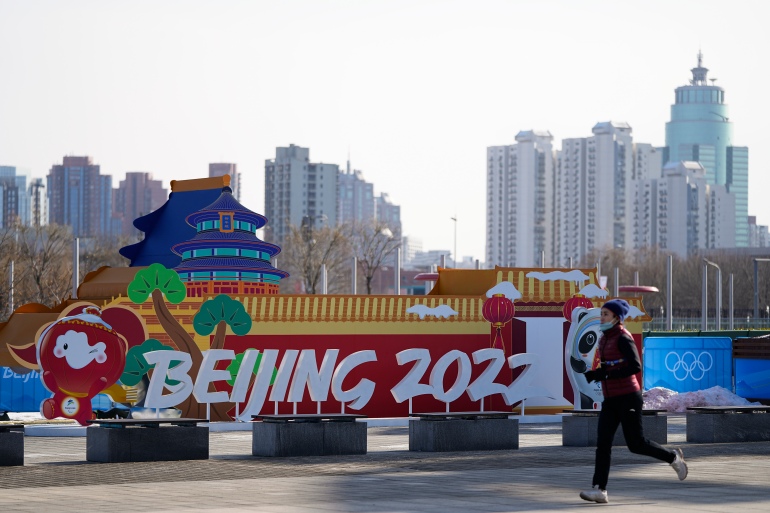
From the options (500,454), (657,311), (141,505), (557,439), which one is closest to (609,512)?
(141,505)

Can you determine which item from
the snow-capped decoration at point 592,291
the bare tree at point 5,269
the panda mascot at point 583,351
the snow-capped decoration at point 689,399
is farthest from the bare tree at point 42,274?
the panda mascot at point 583,351

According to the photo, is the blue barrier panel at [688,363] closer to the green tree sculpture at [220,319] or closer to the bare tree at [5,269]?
the green tree sculpture at [220,319]

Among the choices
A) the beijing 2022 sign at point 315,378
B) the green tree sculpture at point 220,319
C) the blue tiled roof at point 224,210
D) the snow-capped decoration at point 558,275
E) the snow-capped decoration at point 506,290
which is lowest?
the beijing 2022 sign at point 315,378

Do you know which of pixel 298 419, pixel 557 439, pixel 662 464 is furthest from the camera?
pixel 557 439

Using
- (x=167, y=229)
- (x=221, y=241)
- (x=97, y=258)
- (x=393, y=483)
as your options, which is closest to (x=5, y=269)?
(x=97, y=258)

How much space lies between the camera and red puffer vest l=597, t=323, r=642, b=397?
1367cm

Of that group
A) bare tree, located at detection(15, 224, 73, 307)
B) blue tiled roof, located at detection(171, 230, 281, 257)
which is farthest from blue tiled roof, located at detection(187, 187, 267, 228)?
bare tree, located at detection(15, 224, 73, 307)

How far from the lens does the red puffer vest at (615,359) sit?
1367 cm

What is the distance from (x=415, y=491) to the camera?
1408 centimetres

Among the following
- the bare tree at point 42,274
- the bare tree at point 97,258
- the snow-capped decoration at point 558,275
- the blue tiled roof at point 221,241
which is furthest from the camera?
the bare tree at point 97,258

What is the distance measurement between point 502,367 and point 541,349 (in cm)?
109

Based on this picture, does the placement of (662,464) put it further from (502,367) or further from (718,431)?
(502,367)

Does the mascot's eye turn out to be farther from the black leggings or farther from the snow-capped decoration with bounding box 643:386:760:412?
the black leggings

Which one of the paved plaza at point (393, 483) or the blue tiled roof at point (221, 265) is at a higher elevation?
the blue tiled roof at point (221, 265)
